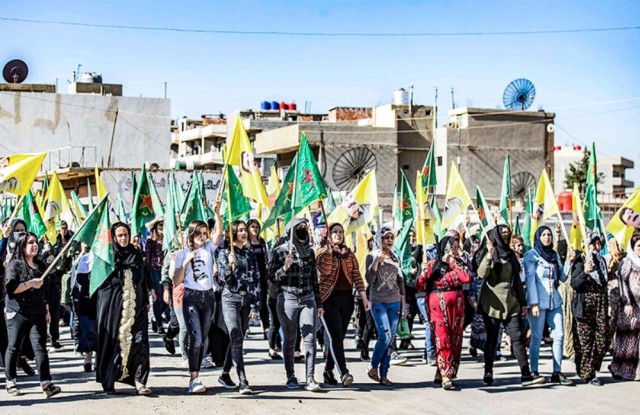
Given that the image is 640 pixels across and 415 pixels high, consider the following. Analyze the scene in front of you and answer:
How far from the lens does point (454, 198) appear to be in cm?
1750

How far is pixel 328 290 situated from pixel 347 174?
133 feet

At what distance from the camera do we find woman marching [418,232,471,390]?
36.5ft

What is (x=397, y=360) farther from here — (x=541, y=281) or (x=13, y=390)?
(x=13, y=390)

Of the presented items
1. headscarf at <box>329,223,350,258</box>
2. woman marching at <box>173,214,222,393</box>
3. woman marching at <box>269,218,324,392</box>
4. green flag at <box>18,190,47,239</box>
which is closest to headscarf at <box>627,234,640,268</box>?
headscarf at <box>329,223,350,258</box>

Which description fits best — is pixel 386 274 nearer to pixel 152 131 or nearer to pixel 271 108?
pixel 152 131

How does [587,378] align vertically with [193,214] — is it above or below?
below

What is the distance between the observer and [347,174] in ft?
169

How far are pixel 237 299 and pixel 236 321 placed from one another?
0.82 ft

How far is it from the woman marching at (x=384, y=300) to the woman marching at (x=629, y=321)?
9.42 ft

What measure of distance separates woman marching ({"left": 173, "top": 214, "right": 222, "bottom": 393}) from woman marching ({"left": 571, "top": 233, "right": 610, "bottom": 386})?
4.47m

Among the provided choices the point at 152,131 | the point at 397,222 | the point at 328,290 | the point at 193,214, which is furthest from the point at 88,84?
the point at 328,290

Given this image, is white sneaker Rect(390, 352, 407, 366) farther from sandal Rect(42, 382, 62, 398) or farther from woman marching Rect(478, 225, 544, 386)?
sandal Rect(42, 382, 62, 398)

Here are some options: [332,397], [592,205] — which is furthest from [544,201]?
[332,397]

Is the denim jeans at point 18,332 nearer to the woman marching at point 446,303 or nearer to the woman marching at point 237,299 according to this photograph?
the woman marching at point 237,299
